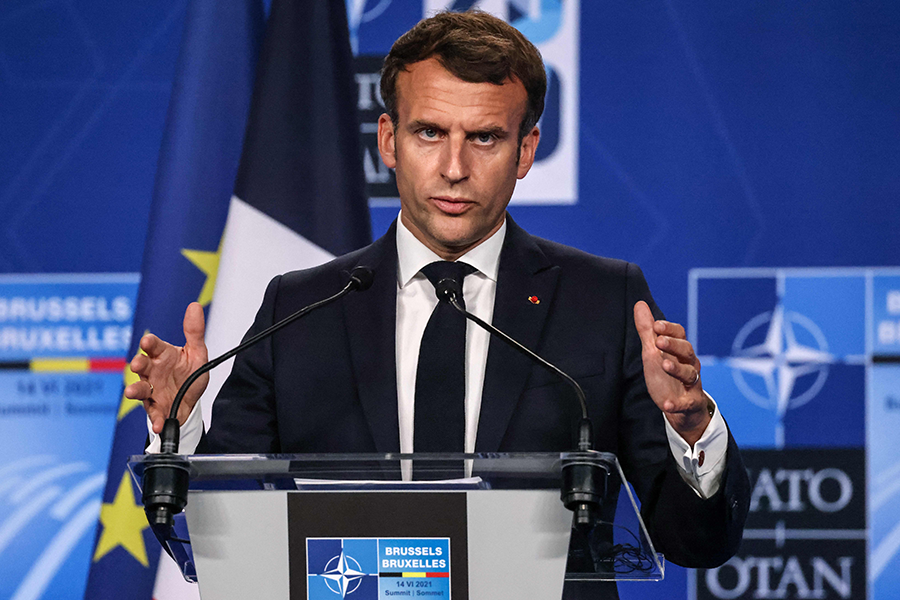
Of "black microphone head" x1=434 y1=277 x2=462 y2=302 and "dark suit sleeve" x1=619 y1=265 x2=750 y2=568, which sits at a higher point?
"black microphone head" x1=434 y1=277 x2=462 y2=302

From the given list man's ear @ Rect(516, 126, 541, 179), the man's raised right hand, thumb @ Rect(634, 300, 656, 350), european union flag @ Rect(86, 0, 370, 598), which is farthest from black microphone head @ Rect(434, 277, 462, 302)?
european union flag @ Rect(86, 0, 370, 598)

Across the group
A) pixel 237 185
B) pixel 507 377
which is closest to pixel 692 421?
pixel 507 377

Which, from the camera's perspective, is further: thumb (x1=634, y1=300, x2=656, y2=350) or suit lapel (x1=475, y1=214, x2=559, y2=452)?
suit lapel (x1=475, y1=214, x2=559, y2=452)

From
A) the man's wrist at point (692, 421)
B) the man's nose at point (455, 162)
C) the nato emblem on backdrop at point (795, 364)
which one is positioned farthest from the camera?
the nato emblem on backdrop at point (795, 364)

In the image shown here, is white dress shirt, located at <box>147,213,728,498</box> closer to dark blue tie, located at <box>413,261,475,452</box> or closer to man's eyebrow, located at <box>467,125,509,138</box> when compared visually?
dark blue tie, located at <box>413,261,475,452</box>

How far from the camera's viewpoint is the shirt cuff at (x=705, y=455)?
1.54 metres

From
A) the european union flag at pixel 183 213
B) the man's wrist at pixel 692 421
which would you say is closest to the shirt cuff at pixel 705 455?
the man's wrist at pixel 692 421

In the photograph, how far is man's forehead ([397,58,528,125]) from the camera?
1.91m

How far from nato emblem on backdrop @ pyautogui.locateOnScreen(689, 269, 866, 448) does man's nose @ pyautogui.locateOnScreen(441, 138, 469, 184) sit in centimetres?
174

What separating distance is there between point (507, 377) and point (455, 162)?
45 cm

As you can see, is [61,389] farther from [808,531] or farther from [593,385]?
[808,531]

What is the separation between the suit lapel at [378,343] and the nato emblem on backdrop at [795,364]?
1.70 m

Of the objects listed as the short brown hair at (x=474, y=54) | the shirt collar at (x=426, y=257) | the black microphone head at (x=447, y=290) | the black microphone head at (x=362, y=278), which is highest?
the short brown hair at (x=474, y=54)

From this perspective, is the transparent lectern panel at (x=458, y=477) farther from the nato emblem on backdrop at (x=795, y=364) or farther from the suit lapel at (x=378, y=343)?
the nato emblem on backdrop at (x=795, y=364)
